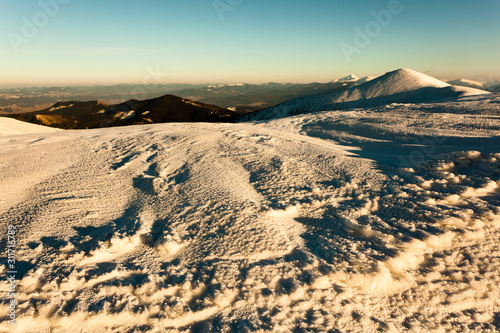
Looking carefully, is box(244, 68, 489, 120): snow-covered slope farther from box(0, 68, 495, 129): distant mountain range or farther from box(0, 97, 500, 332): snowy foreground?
box(0, 97, 500, 332): snowy foreground

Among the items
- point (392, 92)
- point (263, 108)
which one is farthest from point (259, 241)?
point (263, 108)

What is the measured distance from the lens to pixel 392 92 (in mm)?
24594

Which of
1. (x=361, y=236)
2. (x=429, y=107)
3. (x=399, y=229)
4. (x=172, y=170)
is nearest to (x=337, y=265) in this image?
(x=361, y=236)

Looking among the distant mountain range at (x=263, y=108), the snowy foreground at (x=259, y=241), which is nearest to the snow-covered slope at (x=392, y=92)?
the distant mountain range at (x=263, y=108)

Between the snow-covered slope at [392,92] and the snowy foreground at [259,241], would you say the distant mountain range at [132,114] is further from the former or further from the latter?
the snowy foreground at [259,241]

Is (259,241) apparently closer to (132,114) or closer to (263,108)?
(263,108)

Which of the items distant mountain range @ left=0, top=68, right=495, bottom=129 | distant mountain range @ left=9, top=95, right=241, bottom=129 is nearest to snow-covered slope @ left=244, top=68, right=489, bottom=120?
distant mountain range @ left=0, top=68, right=495, bottom=129

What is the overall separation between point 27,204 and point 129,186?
6.04 ft

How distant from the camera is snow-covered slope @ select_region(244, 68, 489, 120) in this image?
2089 centimetres

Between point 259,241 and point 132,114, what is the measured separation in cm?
6266

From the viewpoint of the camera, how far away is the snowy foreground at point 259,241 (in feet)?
8.73

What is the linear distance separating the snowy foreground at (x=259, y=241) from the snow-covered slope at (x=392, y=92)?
17.9 metres

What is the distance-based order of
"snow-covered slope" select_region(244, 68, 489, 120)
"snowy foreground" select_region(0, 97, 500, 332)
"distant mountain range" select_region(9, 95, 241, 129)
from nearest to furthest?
1. "snowy foreground" select_region(0, 97, 500, 332)
2. "snow-covered slope" select_region(244, 68, 489, 120)
3. "distant mountain range" select_region(9, 95, 241, 129)

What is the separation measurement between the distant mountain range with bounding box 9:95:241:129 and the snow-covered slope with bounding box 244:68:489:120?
24011 mm
